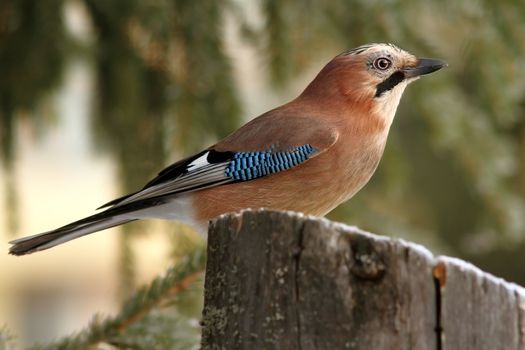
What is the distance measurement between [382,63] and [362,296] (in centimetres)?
220

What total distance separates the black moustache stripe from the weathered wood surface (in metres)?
2.05

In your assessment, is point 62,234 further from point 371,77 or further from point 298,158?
point 371,77

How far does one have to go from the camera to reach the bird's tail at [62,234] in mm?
3529

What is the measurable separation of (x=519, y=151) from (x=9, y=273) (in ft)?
25.6

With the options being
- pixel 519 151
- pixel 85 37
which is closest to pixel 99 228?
pixel 85 37

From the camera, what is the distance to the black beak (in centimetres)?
418

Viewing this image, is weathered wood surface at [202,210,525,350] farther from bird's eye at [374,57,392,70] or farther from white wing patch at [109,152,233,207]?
bird's eye at [374,57,392,70]

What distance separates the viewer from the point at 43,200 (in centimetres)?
1286

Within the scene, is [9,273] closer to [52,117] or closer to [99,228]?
[52,117]

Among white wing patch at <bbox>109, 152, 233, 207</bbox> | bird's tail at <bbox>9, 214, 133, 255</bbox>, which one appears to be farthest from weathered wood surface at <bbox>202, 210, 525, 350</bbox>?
white wing patch at <bbox>109, 152, 233, 207</bbox>

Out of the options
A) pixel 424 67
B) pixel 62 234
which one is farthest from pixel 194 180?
pixel 424 67

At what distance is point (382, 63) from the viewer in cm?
431

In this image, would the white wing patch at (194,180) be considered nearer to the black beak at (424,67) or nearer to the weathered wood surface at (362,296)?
the black beak at (424,67)

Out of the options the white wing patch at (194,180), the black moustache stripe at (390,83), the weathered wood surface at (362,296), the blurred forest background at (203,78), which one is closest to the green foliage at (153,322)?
the white wing patch at (194,180)
